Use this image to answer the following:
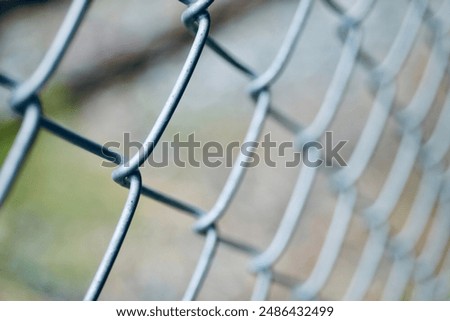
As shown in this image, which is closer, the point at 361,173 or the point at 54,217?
the point at 361,173

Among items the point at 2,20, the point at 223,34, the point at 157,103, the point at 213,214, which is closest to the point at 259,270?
the point at 213,214

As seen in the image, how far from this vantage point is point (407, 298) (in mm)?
933

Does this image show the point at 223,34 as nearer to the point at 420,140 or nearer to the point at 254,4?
the point at 254,4

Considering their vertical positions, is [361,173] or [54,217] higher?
[361,173]

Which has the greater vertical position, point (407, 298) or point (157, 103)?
point (157, 103)

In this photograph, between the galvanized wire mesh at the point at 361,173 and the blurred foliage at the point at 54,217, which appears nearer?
the galvanized wire mesh at the point at 361,173

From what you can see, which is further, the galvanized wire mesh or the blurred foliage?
the blurred foliage

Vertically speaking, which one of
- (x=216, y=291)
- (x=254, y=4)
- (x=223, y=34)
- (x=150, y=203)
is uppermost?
(x=254, y=4)

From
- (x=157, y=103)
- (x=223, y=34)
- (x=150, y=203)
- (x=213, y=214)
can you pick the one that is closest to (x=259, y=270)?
(x=213, y=214)

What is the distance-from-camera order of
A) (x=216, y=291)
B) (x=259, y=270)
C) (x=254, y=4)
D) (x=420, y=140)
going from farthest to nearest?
1. (x=254, y=4)
2. (x=216, y=291)
3. (x=420, y=140)
4. (x=259, y=270)

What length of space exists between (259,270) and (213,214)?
0.15m

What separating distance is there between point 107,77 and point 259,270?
28.1 inches
